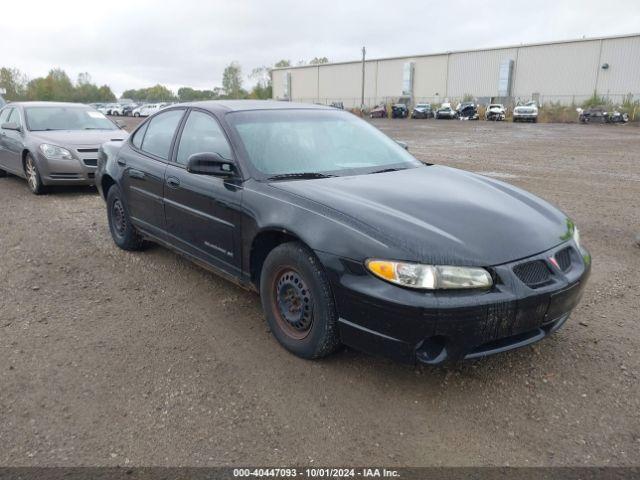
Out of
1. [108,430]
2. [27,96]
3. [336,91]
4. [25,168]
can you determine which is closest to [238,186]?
[108,430]

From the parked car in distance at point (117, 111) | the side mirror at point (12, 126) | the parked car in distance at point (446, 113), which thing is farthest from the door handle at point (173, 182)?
the parked car in distance at point (117, 111)

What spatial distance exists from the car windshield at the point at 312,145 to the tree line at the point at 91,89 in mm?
85765

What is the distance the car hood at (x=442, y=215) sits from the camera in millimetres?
2785

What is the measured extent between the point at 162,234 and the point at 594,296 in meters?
3.67

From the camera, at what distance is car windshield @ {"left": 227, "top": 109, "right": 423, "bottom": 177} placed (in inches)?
149

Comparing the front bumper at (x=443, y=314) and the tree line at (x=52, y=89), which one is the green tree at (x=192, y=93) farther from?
the front bumper at (x=443, y=314)

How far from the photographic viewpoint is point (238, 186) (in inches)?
143

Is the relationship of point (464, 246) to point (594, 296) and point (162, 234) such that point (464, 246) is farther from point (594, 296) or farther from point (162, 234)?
point (162, 234)

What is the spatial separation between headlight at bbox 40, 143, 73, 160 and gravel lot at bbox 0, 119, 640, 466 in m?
3.89

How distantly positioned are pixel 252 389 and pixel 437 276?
1.24m

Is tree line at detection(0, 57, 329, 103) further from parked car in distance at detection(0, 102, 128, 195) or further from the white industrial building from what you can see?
parked car in distance at detection(0, 102, 128, 195)

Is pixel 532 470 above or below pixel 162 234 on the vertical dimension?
below

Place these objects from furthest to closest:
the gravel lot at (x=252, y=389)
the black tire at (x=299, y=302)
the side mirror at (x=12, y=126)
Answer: the side mirror at (x=12, y=126) < the black tire at (x=299, y=302) < the gravel lot at (x=252, y=389)

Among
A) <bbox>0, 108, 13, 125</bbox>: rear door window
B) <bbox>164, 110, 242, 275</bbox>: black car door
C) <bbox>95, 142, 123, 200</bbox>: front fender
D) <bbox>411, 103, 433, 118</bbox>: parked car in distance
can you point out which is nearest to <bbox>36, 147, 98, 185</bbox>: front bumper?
<bbox>0, 108, 13, 125</bbox>: rear door window
